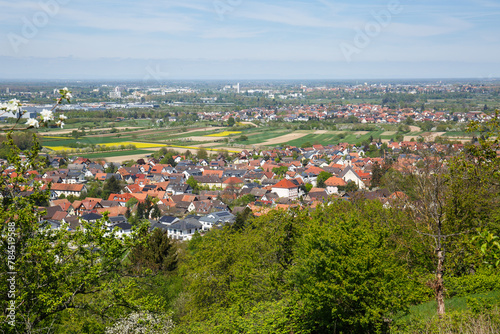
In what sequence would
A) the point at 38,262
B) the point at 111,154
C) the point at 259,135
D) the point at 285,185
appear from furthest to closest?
the point at 259,135
the point at 111,154
the point at 285,185
the point at 38,262

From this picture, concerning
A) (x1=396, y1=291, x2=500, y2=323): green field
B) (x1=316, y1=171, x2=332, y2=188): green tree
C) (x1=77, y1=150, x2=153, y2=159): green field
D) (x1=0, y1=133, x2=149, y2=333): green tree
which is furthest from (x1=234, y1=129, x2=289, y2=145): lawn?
(x1=0, y1=133, x2=149, y2=333): green tree

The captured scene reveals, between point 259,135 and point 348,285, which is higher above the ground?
point 348,285

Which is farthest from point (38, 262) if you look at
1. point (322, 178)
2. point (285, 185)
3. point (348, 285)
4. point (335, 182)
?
point (322, 178)

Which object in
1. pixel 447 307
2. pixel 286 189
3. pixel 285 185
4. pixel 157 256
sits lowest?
pixel 286 189

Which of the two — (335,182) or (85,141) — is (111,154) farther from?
(335,182)

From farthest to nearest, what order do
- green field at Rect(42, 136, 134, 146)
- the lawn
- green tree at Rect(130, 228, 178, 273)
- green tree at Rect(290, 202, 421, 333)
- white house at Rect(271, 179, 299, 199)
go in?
1. the lawn
2. green field at Rect(42, 136, 134, 146)
3. white house at Rect(271, 179, 299, 199)
4. green tree at Rect(130, 228, 178, 273)
5. green tree at Rect(290, 202, 421, 333)

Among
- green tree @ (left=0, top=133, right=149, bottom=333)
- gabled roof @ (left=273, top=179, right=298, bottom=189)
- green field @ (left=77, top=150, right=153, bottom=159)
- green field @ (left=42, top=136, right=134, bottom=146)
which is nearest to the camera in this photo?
green tree @ (left=0, top=133, right=149, bottom=333)

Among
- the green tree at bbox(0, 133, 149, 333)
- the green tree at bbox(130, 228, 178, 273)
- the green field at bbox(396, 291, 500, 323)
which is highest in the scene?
the green tree at bbox(0, 133, 149, 333)

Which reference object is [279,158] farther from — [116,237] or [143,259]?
[116,237]

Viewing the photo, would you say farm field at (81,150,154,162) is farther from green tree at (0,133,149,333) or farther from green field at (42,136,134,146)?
green tree at (0,133,149,333)

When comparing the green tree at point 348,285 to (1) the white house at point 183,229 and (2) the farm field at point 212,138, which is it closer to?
(1) the white house at point 183,229

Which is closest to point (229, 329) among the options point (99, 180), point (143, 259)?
point (143, 259)
